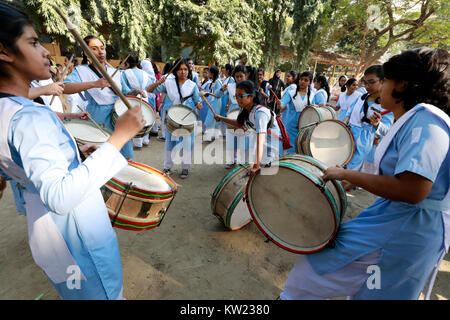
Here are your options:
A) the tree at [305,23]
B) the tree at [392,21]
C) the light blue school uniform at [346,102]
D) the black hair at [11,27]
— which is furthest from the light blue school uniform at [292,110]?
the tree at [392,21]

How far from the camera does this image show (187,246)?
269cm

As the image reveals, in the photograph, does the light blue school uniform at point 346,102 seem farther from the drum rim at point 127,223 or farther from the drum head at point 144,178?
the drum rim at point 127,223

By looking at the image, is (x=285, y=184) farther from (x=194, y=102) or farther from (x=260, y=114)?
(x=194, y=102)

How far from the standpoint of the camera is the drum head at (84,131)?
2436 mm

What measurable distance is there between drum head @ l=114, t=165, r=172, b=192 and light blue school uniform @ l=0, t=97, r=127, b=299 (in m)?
0.47

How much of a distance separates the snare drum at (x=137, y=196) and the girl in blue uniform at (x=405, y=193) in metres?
1.16

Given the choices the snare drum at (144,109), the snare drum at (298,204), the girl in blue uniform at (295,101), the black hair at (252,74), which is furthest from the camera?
the black hair at (252,74)

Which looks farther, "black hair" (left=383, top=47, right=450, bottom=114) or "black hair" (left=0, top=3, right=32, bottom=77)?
"black hair" (left=383, top=47, right=450, bottom=114)

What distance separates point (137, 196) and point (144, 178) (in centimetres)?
23

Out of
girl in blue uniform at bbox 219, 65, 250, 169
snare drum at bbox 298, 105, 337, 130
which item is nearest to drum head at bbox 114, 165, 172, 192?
girl in blue uniform at bbox 219, 65, 250, 169

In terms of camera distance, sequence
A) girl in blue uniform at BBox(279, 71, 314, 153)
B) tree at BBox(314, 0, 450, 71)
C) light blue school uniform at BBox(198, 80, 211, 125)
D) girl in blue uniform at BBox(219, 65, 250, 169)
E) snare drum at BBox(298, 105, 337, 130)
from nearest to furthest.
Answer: snare drum at BBox(298, 105, 337, 130) < girl in blue uniform at BBox(279, 71, 314, 153) < girl in blue uniform at BBox(219, 65, 250, 169) < light blue school uniform at BBox(198, 80, 211, 125) < tree at BBox(314, 0, 450, 71)

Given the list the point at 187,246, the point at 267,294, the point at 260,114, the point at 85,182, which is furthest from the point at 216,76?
the point at 85,182

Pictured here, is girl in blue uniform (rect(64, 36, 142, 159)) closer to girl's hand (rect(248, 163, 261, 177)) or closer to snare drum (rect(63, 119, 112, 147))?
snare drum (rect(63, 119, 112, 147))

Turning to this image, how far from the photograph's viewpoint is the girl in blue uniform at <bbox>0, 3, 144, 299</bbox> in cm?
86
